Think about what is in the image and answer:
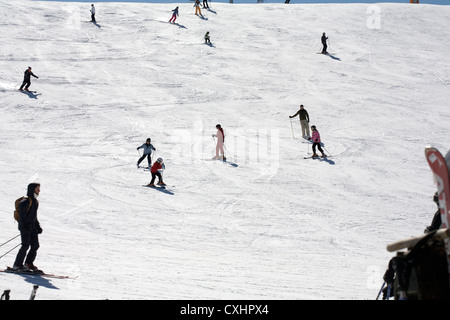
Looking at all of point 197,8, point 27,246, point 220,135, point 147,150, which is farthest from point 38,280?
point 197,8

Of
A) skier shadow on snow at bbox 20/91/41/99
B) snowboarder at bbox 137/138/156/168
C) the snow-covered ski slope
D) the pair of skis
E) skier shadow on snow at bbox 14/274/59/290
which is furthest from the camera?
skier shadow on snow at bbox 20/91/41/99

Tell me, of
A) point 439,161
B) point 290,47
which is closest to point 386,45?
point 290,47

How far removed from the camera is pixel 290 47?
105 ft

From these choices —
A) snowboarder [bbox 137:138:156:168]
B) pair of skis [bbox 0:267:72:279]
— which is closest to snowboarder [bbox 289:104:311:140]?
snowboarder [bbox 137:138:156:168]

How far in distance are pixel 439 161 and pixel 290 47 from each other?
3022cm

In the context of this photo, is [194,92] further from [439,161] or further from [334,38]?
[439,161]

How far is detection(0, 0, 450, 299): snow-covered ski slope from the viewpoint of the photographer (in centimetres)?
890

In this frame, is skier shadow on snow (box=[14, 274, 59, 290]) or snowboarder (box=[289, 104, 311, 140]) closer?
skier shadow on snow (box=[14, 274, 59, 290])

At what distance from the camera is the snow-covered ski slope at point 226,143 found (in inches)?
350

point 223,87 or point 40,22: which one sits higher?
point 40,22

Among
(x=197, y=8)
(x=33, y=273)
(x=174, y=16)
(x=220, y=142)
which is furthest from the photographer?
(x=197, y=8)

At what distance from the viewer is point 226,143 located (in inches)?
758

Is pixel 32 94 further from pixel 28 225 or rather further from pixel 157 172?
pixel 28 225

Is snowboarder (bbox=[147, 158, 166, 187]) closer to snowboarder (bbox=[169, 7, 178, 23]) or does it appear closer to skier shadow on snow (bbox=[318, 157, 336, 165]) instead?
skier shadow on snow (bbox=[318, 157, 336, 165])
